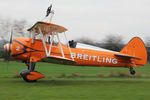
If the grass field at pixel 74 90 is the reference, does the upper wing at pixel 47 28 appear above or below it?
above

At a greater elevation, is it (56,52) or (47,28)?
(47,28)

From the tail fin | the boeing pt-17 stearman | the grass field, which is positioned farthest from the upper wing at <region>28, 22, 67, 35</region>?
the tail fin

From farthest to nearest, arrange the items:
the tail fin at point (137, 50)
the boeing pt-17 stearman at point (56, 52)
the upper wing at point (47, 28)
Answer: the tail fin at point (137, 50) < the boeing pt-17 stearman at point (56, 52) < the upper wing at point (47, 28)

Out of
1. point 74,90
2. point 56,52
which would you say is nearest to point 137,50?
point 56,52

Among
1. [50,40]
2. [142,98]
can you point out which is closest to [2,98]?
[142,98]

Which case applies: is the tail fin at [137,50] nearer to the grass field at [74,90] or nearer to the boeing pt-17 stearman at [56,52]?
the boeing pt-17 stearman at [56,52]

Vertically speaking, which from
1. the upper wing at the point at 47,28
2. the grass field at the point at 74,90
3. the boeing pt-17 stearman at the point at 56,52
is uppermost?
the upper wing at the point at 47,28

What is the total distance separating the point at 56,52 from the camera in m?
10.8

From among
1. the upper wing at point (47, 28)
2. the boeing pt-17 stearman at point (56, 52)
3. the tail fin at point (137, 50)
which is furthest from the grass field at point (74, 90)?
the upper wing at point (47, 28)

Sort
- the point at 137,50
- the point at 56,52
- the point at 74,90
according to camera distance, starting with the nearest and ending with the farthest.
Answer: the point at 74,90
the point at 56,52
the point at 137,50

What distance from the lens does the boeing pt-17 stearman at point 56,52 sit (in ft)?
32.2

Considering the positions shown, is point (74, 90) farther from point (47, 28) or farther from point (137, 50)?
point (137, 50)

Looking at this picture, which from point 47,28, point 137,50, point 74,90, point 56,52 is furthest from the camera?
point 137,50

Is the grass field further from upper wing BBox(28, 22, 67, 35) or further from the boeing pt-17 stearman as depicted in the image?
upper wing BBox(28, 22, 67, 35)
